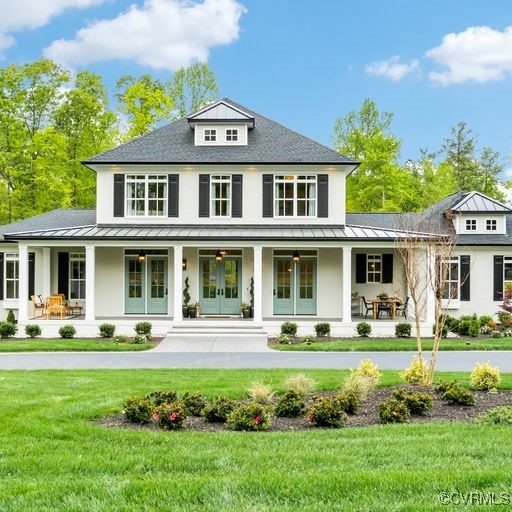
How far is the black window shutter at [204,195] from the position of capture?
21.0 metres

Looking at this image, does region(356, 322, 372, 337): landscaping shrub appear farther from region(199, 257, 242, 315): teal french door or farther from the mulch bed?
the mulch bed

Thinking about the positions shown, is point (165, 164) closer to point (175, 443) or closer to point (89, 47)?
point (175, 443)

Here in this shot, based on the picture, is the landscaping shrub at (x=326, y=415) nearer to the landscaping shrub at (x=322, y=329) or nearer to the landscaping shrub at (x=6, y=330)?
the landscaping shrub at (x=322, y=329)

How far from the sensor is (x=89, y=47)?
35438mm

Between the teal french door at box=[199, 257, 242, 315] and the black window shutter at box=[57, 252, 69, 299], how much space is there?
223 inches

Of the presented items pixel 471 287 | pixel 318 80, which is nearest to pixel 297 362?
pixel 471 287

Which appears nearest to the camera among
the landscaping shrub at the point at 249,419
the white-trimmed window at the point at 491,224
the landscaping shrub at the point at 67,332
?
the landscaping shrub at the point at 249,419

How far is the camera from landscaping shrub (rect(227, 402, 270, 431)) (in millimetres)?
6738

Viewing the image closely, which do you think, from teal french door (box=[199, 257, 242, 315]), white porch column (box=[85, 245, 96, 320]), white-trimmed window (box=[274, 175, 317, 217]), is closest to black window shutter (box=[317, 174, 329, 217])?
white-trimmed window (box=[274, 175, 317, 217])

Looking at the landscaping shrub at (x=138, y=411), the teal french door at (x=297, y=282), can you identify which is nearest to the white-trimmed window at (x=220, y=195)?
the teal french door at (x=297, y=282)

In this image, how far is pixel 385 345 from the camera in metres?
16.3

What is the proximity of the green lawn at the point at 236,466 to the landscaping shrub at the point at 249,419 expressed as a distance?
0.35m

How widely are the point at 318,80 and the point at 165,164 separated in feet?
42.9

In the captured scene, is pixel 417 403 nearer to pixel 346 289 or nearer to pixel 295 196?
pixel 346 289
